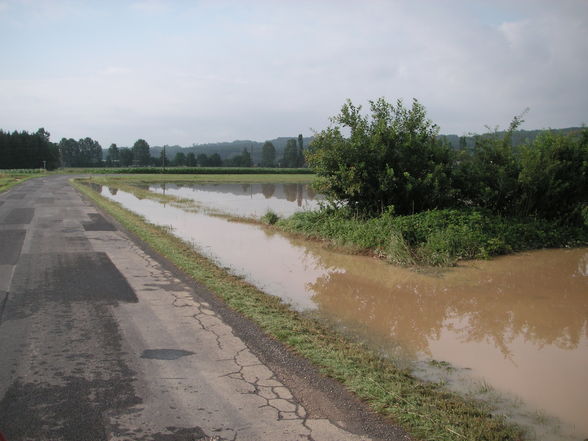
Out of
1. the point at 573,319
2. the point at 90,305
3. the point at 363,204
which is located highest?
Result: the point at 363,204

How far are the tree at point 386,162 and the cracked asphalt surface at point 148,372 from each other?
25.9 ft

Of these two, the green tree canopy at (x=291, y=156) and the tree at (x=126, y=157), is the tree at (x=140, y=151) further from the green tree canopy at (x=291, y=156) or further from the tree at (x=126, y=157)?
the green tree canopy at (x=291, y=156)

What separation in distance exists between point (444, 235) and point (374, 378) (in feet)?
26.6

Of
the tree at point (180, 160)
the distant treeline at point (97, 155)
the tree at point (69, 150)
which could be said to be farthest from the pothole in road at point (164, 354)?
the tree at point (69, 150)

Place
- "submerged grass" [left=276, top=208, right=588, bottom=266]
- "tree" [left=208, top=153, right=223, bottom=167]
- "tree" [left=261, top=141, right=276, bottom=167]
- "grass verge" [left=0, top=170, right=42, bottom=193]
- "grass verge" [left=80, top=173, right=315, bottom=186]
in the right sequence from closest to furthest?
1. "submerged grass" [left=276, top=208, right=588, bottom=266]
2. "grass verge" [left=0, top=170, right=42, bottom=193]
3. "grass verge" [left=80, top=173, right=315, bottom=186]
4. "tree" [left=208, top=153, right=223, bottom=167]
5. "tree" [left=261, top=141, right=276, bottom=167]

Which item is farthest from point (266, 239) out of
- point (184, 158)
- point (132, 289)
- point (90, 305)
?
point (184, 158)

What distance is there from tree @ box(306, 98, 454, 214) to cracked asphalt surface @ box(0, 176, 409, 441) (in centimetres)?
790

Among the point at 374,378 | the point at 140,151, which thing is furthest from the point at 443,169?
the point at 140,151

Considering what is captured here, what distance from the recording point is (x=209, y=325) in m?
6.81

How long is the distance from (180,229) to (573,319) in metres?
13.3

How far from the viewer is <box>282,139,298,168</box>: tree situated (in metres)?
124

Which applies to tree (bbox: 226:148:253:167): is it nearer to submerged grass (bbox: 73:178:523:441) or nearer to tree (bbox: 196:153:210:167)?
tree (bbox: 196:153:210:167)

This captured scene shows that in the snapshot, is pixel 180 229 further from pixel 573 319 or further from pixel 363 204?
pixel 573 319

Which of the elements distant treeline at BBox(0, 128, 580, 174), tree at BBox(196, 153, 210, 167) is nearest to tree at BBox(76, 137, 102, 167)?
distant treeline at BBox(0, 128, 580, 174)
